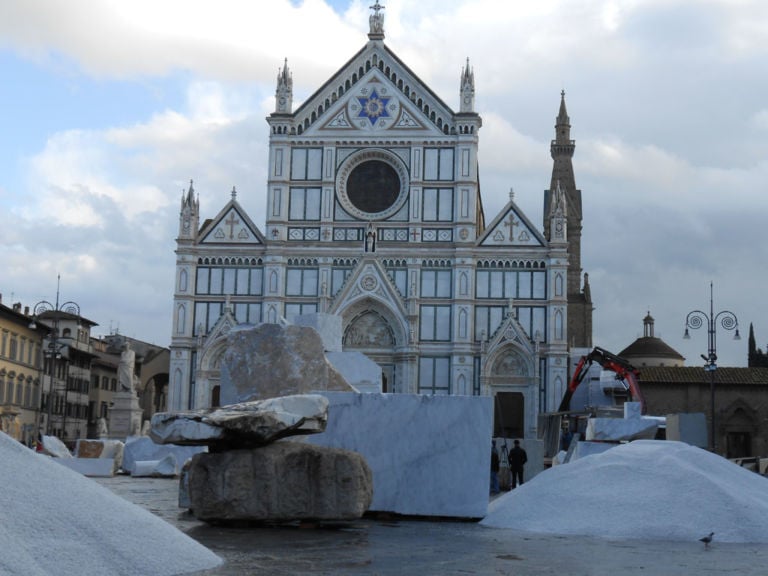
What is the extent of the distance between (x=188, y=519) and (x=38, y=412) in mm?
46720

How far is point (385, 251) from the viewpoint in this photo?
5069 cm

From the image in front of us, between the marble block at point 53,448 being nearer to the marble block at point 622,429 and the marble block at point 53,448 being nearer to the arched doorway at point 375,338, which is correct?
the marble block at point 622,429

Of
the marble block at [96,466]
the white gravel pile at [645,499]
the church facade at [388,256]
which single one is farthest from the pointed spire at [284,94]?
the white gravel pile at [645,499]

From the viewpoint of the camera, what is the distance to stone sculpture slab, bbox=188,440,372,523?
1145cm

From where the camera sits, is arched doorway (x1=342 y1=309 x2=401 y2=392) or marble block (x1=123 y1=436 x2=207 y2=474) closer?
marble block (x1=123 y1=436 x2=207 y2=474)

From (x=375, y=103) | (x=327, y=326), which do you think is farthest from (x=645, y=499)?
→ (x=375, y=103)

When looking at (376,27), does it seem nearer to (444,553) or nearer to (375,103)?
(375,103)

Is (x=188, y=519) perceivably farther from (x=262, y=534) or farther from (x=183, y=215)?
(x=183, y=215)

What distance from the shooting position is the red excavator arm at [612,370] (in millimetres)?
39344

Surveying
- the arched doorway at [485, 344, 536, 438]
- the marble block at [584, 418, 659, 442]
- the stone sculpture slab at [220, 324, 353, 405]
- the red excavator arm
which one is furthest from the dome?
the stone sculpture slab at [220, 324, 353, 405]

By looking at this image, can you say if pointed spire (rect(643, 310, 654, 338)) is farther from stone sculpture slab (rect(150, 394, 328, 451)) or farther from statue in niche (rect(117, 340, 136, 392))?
stone sculpture slab (rect(150, 394, 328, 451))

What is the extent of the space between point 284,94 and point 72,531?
46.8 m

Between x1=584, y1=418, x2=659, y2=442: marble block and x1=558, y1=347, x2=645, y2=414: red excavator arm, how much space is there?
12.4 metres

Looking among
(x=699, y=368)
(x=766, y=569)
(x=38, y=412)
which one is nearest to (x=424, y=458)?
(x=766, y=569)
